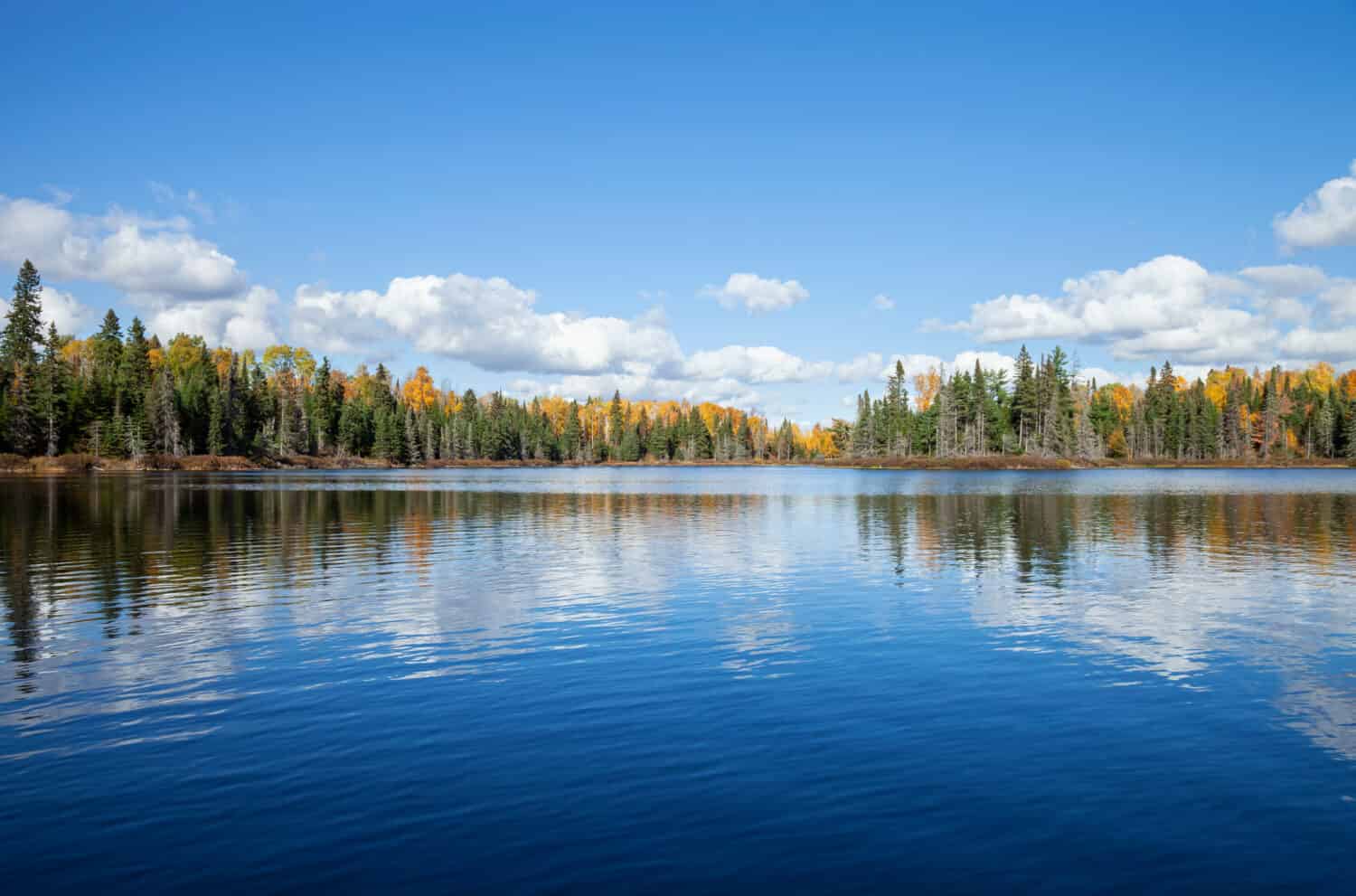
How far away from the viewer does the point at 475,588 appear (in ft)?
89.7

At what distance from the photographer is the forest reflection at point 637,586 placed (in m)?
18.5

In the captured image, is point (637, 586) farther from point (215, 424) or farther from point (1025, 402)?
point (1025, 402)

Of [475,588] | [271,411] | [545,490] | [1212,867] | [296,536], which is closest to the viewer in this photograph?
[1212,867]

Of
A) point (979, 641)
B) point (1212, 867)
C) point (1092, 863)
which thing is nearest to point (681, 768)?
point (1092, 863)

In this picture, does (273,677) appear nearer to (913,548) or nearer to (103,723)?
(103,723)

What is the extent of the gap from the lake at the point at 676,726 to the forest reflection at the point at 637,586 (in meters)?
0.19

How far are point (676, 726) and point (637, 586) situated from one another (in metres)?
14.4

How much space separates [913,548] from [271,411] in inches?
6717

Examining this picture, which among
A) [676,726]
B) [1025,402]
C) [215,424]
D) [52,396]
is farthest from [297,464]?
[676,726]

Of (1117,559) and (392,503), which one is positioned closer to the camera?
(1117,559)

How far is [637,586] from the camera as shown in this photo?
28.2m

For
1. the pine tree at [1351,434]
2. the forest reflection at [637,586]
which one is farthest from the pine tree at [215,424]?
the pine tree at [1351,434]

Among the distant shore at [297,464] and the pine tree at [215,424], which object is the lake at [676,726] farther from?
the pine tree at [215,424]

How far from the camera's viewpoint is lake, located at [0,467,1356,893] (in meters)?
9.45
